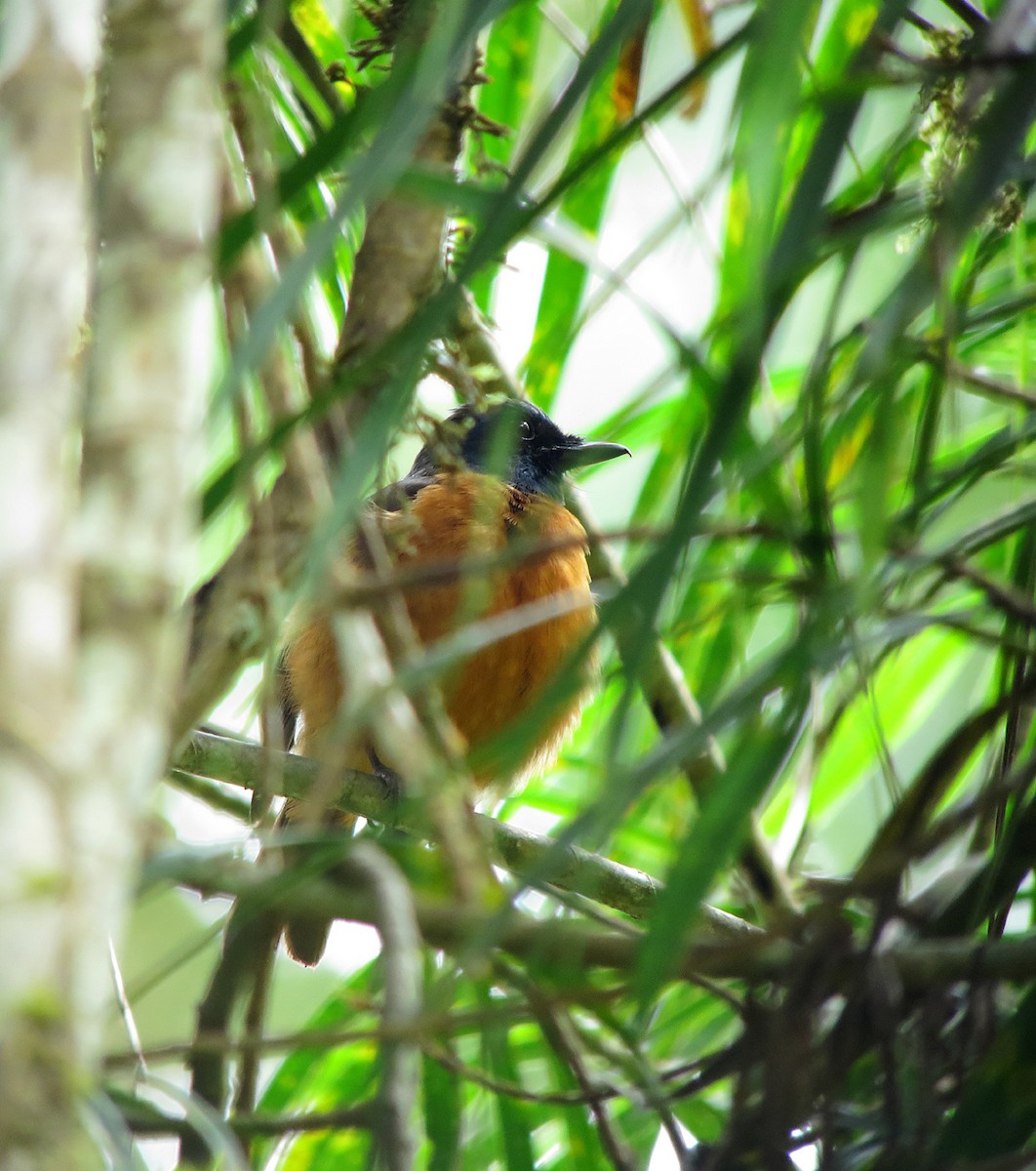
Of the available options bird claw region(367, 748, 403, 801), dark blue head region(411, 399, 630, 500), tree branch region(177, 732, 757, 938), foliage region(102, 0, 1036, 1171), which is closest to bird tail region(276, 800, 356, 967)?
bird claw region(367, 748, 403, 801)

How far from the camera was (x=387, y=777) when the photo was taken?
4121mm

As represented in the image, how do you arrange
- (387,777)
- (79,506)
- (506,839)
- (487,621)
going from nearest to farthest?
1. (79,506)
2. (506,839)
3. (487,621)
4. (387,777)

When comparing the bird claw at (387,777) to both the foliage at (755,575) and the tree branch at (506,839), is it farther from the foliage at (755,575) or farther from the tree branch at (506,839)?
the foliage at (755,575)

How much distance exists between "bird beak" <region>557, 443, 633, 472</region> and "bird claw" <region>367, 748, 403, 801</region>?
1.35 meters

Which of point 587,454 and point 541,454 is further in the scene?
point 541,454

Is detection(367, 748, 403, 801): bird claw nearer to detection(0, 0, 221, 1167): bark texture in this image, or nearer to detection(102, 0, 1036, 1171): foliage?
detection(102, 0, 1036, 1171): foliage

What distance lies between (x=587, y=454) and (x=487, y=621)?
4.07ft

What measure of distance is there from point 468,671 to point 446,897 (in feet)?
6.71

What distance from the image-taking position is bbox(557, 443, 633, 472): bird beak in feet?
16.2

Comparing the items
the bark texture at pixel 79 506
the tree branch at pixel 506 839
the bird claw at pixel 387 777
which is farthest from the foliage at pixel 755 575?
the bird claw at pixel 387 777

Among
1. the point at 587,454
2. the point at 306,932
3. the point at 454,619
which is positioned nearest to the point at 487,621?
the point at 454,619

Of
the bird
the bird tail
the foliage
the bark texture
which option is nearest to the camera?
the bark texture

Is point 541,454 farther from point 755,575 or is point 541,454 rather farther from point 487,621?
point 755,575

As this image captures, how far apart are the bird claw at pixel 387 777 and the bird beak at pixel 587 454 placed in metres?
1.35
